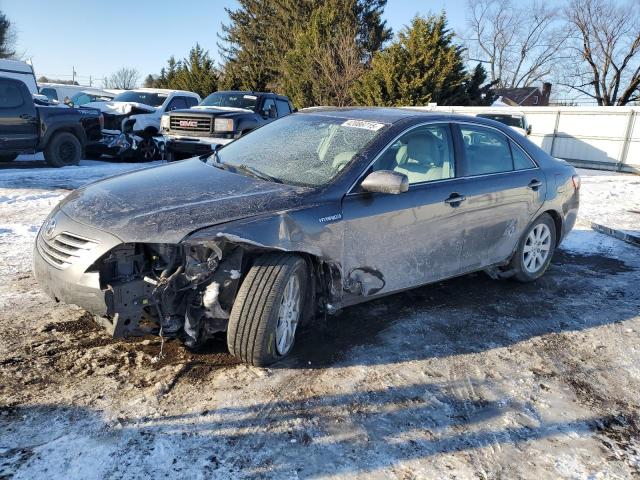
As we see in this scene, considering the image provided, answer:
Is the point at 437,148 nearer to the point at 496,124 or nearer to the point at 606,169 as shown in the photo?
the point at 496,124

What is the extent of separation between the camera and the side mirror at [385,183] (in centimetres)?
352

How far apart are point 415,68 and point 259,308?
72.8 ft

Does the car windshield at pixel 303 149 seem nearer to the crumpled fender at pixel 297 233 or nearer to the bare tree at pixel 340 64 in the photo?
the crumpled fender at pixel 297 233

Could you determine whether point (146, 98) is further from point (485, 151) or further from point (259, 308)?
point (259, 308)

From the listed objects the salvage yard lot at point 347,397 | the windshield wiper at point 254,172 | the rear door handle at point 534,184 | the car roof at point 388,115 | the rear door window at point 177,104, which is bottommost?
the salvage yard lot at point 347,397

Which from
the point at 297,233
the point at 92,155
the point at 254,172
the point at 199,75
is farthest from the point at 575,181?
the point at 199,75

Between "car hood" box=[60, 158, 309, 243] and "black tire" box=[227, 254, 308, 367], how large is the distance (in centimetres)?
34

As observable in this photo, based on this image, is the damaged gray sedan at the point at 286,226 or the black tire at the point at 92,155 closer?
the damaged gray sedan at the point at 286,226

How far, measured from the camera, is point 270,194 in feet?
11.2

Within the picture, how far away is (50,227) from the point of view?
3375mm

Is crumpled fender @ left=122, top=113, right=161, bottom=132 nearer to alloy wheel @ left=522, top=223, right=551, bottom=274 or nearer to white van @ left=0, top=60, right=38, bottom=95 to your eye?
white van @ left=0, top=60, right=38, bottom=95

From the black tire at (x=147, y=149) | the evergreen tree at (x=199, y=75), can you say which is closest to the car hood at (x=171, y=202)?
the black tire at (x=147, y=149)

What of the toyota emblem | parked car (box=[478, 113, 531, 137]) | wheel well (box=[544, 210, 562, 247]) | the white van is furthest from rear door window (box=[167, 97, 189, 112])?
the toyota emblem

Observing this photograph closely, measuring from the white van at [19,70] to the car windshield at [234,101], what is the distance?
678 centimetres
